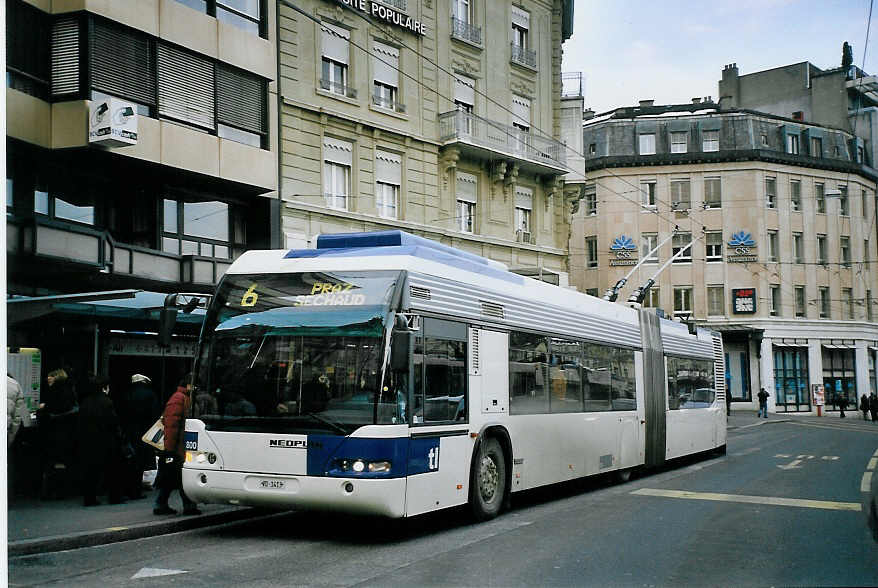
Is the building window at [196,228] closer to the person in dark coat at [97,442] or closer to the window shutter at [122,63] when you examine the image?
the window shutter at [122,63]

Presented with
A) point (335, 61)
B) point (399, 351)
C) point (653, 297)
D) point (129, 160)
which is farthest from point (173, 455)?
point (653, 297)

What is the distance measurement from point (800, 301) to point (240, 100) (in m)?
45.0

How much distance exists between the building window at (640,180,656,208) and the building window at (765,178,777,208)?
6575mm

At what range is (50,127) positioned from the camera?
53.8 feet

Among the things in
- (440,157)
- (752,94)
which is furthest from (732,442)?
(752,94)

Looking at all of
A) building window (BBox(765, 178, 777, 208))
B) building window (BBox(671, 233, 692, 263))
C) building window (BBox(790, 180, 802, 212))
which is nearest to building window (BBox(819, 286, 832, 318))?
building window (BBox(790, 180, 802, 212))

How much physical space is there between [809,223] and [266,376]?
53887 mm

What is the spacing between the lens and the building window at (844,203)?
194 ft

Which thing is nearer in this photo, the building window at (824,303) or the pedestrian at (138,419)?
the pedestrian at (138,419)

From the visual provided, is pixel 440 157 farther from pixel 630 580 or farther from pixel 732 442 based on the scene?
pixel 630 580

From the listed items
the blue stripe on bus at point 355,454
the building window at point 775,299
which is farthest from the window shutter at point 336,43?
the building window at point 775,299

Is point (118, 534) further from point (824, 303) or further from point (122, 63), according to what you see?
point (824, 303)

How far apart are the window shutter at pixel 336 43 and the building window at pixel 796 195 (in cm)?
4017

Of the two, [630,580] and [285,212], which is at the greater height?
[285,212]
